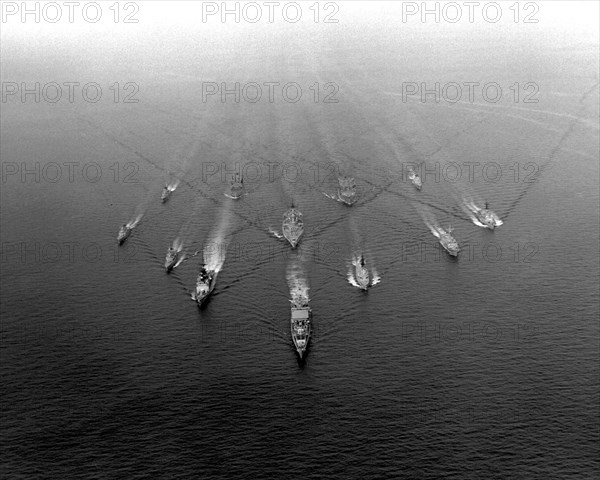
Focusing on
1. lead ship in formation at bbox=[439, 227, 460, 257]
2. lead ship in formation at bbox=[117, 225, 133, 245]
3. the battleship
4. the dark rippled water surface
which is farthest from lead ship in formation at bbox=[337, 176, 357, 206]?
lead ship in formation at bbox=[117, 225, 133, 245]

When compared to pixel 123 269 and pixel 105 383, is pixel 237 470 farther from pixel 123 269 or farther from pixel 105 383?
pixel 123 269

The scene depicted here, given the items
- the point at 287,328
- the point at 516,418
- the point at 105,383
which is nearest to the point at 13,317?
the point at 105,383

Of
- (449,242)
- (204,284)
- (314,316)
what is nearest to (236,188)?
(204,284)

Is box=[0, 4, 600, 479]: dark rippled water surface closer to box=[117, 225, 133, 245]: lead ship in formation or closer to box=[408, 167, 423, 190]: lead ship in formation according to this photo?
box=[117, 225, 133, 245]: lead ship in formation

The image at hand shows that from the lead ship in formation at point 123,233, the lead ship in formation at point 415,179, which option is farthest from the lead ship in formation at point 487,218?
the lead ship in formation at point 123,233

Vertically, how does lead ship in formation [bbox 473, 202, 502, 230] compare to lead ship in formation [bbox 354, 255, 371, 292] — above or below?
above

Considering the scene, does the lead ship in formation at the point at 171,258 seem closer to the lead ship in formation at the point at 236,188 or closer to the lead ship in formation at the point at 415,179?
the lead ship in formation at the point at 236,188
